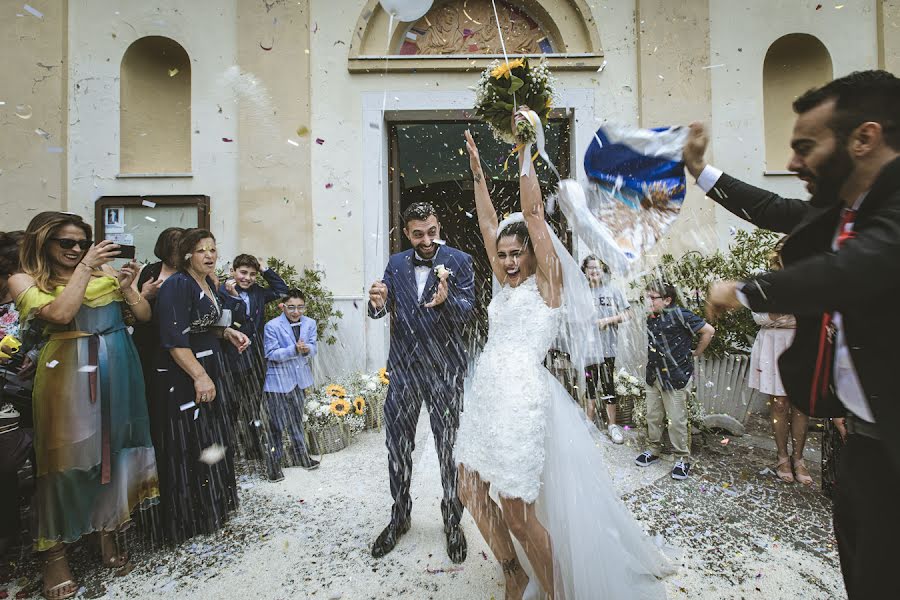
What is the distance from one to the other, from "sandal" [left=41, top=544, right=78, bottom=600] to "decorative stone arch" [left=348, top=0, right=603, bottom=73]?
259 inches

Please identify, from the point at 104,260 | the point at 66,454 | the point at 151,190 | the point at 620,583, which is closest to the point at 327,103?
the point at 151,190

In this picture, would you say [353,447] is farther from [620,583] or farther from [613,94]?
[613,94]

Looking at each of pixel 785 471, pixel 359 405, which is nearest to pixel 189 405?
pixel 359 405

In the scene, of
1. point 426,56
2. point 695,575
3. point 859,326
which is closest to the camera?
point 859,326

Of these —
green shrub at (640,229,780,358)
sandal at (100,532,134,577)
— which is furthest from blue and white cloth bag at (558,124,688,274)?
green shrub at (640,229,780,358)

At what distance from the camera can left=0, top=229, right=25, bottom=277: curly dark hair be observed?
10.2ft

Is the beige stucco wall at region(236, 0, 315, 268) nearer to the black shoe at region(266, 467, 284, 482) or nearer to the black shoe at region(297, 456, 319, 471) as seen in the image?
the black shoe at region(297, 456, 319, 471)

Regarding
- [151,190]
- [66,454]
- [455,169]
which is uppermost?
[455,169]

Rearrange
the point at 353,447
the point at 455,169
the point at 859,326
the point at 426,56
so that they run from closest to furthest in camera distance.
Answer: the point at 859,326
the point at 353,447
the point at 426,56
the point at 455,169

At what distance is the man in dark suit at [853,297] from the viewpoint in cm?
117

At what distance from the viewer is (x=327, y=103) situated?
6.96 metres

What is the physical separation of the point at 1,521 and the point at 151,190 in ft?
18.3

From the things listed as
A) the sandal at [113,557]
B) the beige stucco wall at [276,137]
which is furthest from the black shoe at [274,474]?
the beige stucco wall at [276,137]

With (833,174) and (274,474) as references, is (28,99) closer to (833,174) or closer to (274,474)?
(274,474)
